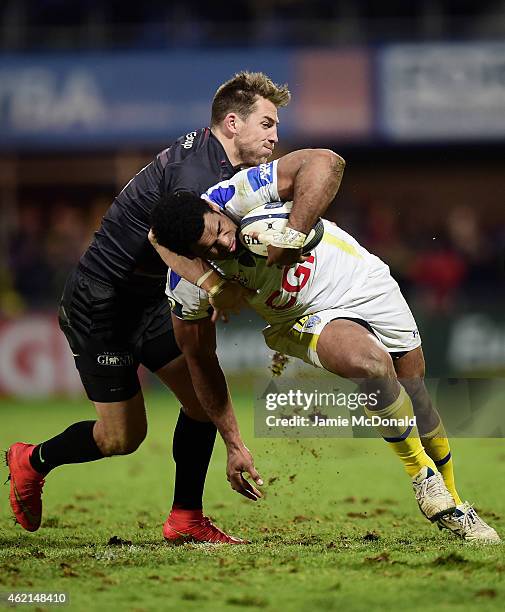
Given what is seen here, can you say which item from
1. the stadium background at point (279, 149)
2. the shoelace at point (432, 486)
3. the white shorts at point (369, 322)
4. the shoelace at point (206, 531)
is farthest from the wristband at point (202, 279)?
the stadium background at point (279, 149)

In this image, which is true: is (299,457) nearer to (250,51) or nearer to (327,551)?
(327,551)

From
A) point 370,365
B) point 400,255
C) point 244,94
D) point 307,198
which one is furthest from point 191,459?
point 400,255

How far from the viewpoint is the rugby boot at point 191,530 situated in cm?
603

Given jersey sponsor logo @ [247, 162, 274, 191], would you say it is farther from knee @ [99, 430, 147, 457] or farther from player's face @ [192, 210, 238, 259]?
knee @ [99, 430, 147, 457]

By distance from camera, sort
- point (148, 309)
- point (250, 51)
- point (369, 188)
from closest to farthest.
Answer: point (148, 309), point (250, 51), point (369, 188)

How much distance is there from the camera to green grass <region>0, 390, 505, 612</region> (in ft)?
14.7

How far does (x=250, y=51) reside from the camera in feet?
60.1

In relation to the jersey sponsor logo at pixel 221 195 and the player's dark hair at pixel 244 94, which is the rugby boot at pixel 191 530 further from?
the player's dark hair at pixel 244 94

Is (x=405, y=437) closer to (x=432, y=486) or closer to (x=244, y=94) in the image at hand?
(x=432, y=486)

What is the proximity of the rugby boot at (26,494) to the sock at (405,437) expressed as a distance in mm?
2211

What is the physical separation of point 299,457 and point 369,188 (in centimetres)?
1487

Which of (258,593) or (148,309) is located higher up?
(148,309)

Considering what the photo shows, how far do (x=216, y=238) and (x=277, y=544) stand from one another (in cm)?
176

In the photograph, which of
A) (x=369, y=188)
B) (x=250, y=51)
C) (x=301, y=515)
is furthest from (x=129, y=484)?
(x=369, y=188)
